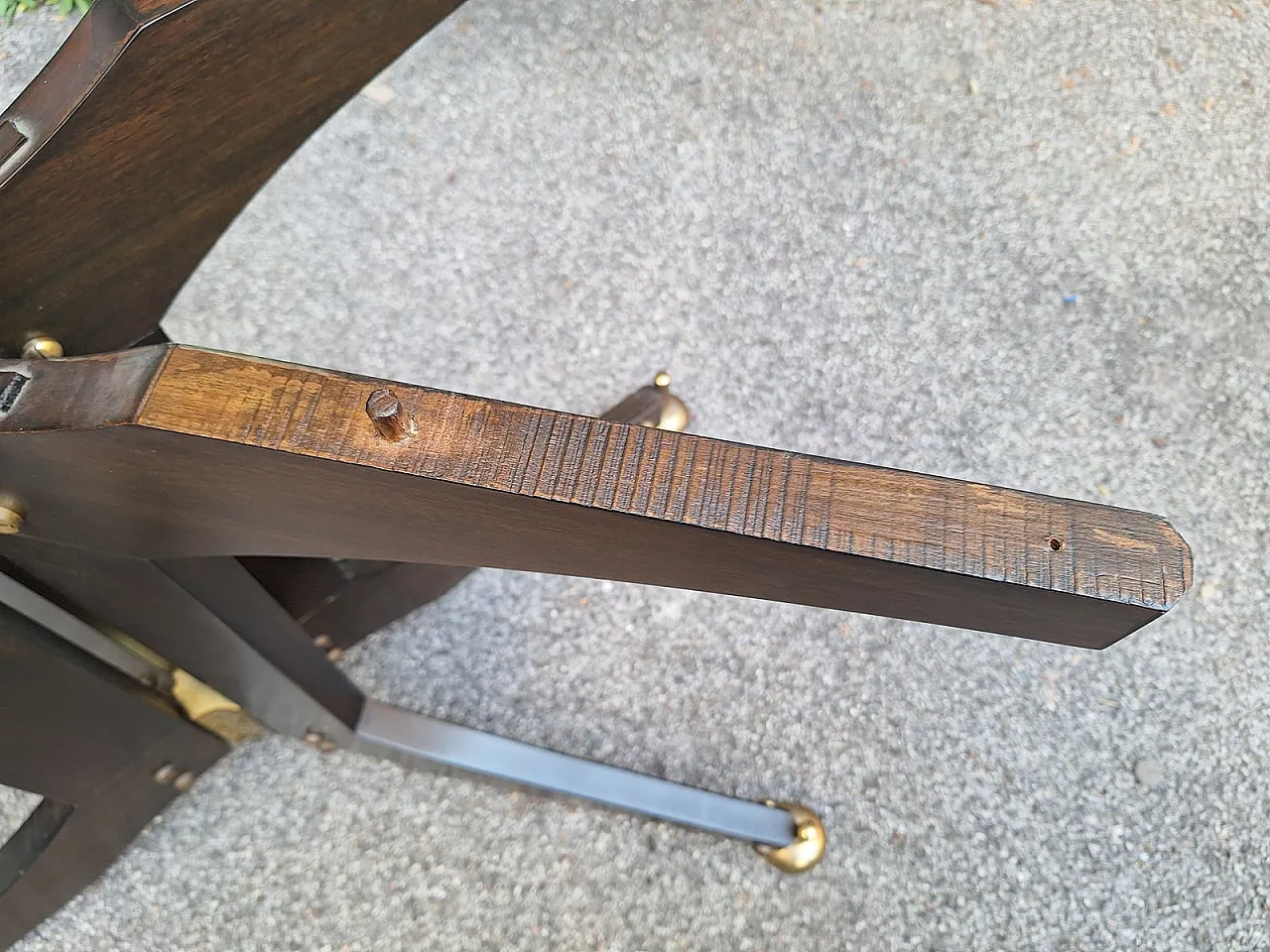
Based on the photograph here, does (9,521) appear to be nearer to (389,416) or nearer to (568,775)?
(389,416)

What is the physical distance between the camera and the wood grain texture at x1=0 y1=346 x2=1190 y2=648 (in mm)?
337

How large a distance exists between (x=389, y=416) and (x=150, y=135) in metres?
0.28

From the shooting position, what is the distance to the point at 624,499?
1.16 feet

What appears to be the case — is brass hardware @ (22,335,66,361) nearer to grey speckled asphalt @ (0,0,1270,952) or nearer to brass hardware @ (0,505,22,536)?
brass hardware @ (0,505,22,536)

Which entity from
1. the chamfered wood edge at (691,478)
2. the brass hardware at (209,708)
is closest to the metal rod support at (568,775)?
the brass hardware at (209,708)

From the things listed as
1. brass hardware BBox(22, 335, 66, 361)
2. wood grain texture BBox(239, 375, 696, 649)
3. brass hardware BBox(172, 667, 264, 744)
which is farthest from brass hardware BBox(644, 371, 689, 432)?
brass hardware BBox(22, 335, 66, 361)

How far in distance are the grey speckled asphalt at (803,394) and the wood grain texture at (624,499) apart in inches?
25.4

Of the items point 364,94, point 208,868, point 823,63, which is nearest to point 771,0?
point 823,63

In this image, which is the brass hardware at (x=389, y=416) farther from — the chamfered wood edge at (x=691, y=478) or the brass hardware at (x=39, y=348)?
the brass hardware at (x=39, y=348)

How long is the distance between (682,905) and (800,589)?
673 mm

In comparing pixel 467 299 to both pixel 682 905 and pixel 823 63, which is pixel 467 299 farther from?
pixel 682 905

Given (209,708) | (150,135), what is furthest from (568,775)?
(150,135)

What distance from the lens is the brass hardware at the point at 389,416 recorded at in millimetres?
352

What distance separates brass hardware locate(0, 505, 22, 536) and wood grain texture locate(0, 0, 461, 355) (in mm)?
113
